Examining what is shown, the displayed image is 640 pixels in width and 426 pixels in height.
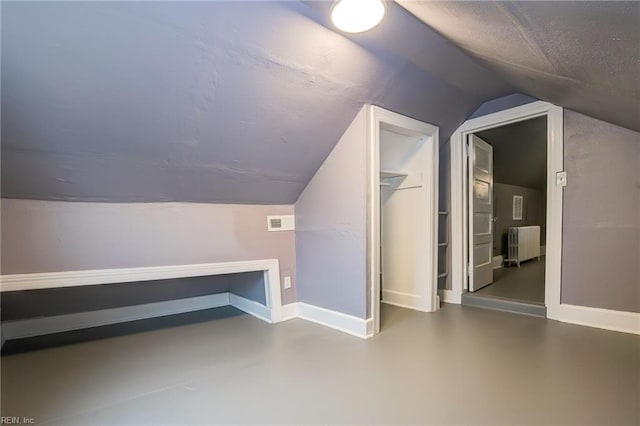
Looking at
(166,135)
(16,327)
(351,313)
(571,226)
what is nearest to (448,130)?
(571,226)

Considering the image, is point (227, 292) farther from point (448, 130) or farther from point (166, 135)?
point (448, 130)

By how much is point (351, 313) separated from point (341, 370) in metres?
0.66

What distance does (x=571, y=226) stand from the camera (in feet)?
8.92

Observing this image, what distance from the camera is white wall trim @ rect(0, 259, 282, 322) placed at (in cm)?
192

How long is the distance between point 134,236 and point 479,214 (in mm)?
3597

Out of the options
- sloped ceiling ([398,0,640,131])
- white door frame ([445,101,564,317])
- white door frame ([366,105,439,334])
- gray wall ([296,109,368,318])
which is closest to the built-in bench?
gray wall ([296,109,368,318])

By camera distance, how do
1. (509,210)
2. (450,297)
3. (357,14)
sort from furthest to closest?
(509,210) < (450,297) < (357,14)

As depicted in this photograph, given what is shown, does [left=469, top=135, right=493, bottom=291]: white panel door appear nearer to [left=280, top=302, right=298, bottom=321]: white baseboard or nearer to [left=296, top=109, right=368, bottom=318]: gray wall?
[left=296, top=109, right=368, bottom=318]: gray wall

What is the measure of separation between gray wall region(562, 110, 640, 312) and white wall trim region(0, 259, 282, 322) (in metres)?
2.61

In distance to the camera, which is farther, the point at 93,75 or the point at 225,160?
the point at 225,160

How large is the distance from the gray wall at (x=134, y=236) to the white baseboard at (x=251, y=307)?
22cm

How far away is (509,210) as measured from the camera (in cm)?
621

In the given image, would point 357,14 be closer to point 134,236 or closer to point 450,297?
point 134,236

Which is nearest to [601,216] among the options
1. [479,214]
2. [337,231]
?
[479,214]
